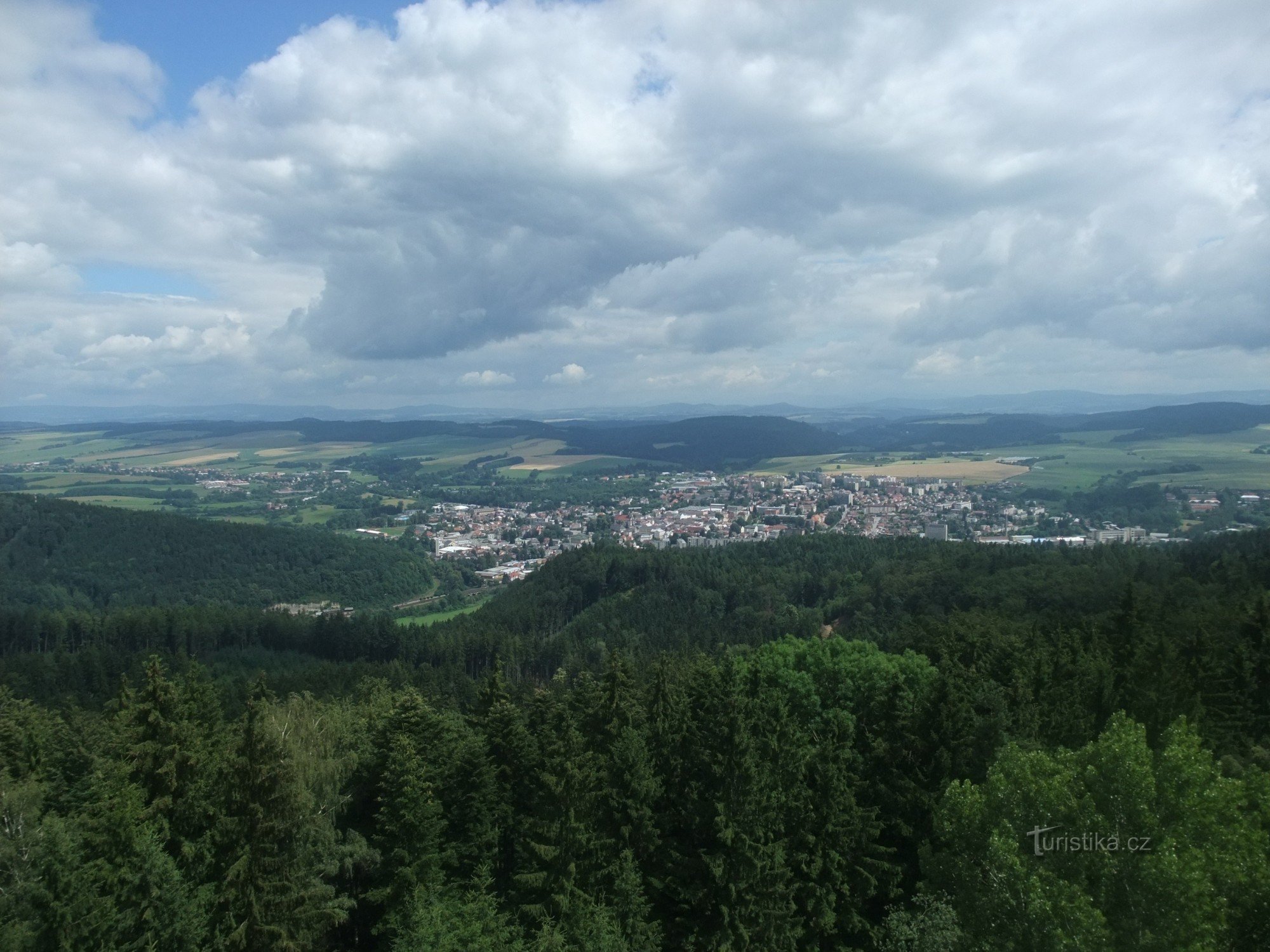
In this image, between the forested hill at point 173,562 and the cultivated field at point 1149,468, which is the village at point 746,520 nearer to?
the cultivated field at point 1149,468

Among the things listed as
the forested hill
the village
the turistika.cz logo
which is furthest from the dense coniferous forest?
the forested hill

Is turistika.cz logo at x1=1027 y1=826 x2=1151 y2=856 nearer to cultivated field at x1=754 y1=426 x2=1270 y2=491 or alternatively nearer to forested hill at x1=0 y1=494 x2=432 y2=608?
forested hill at x1=0 y1=494 x2=432 y2=608

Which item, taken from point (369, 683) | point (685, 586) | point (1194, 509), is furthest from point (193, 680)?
point (1194, 509)

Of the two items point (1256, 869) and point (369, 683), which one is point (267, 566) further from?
point (1256, 869)

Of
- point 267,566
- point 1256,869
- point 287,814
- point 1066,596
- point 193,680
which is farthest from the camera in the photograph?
point 267,566

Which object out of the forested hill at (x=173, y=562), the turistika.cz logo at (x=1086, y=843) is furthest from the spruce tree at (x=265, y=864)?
the forested hill at (x=173, y=562)

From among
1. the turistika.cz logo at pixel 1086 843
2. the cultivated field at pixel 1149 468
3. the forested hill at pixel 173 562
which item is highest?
the turistika.cz logo at pixel 1086 843

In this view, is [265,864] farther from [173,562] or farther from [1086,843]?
[173,562]

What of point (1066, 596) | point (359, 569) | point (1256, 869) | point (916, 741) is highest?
point (1256, 869)
